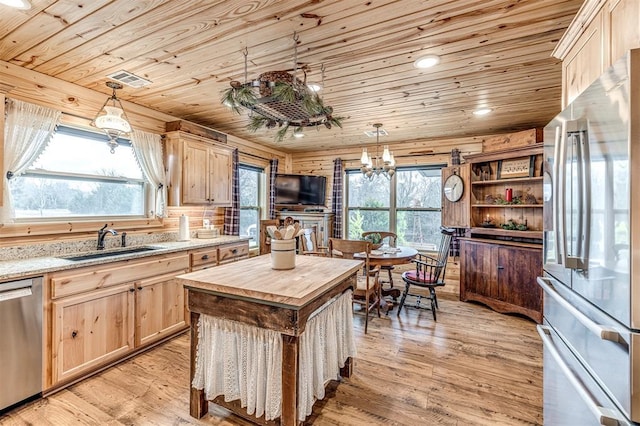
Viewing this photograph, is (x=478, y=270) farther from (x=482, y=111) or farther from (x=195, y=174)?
(x=195, y=174)

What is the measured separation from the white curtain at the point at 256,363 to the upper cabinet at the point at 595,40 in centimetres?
205

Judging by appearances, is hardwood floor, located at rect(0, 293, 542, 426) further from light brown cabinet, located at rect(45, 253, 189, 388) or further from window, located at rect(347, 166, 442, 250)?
window, located at rect(347, 166, 442, 250)

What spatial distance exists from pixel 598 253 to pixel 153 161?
3.95 metres

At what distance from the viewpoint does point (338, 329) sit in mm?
2234

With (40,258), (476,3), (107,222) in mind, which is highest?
(476,3)

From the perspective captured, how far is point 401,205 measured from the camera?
5547 millimetres

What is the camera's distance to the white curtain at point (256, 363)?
171cm

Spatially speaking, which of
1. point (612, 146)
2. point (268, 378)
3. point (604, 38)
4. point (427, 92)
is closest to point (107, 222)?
point (268, 378)

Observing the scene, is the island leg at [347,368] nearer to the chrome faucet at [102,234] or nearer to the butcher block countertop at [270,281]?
the butcher block countertop at [270,281]

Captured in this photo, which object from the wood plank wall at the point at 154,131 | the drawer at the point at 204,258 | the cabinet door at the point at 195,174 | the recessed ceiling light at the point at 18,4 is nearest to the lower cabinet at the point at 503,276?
the wood plank wall at the point at 154,131

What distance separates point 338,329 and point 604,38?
7.66 ft

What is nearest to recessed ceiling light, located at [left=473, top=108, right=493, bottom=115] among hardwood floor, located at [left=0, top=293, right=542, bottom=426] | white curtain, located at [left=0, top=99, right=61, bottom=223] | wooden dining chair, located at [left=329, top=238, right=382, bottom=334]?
wooden dining chair, located at [left=329, top=238, right=382, bottom=334]

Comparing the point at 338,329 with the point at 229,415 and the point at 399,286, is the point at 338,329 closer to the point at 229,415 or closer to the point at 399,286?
the point at 229,415

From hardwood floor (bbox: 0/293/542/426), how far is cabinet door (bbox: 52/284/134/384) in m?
0.14
